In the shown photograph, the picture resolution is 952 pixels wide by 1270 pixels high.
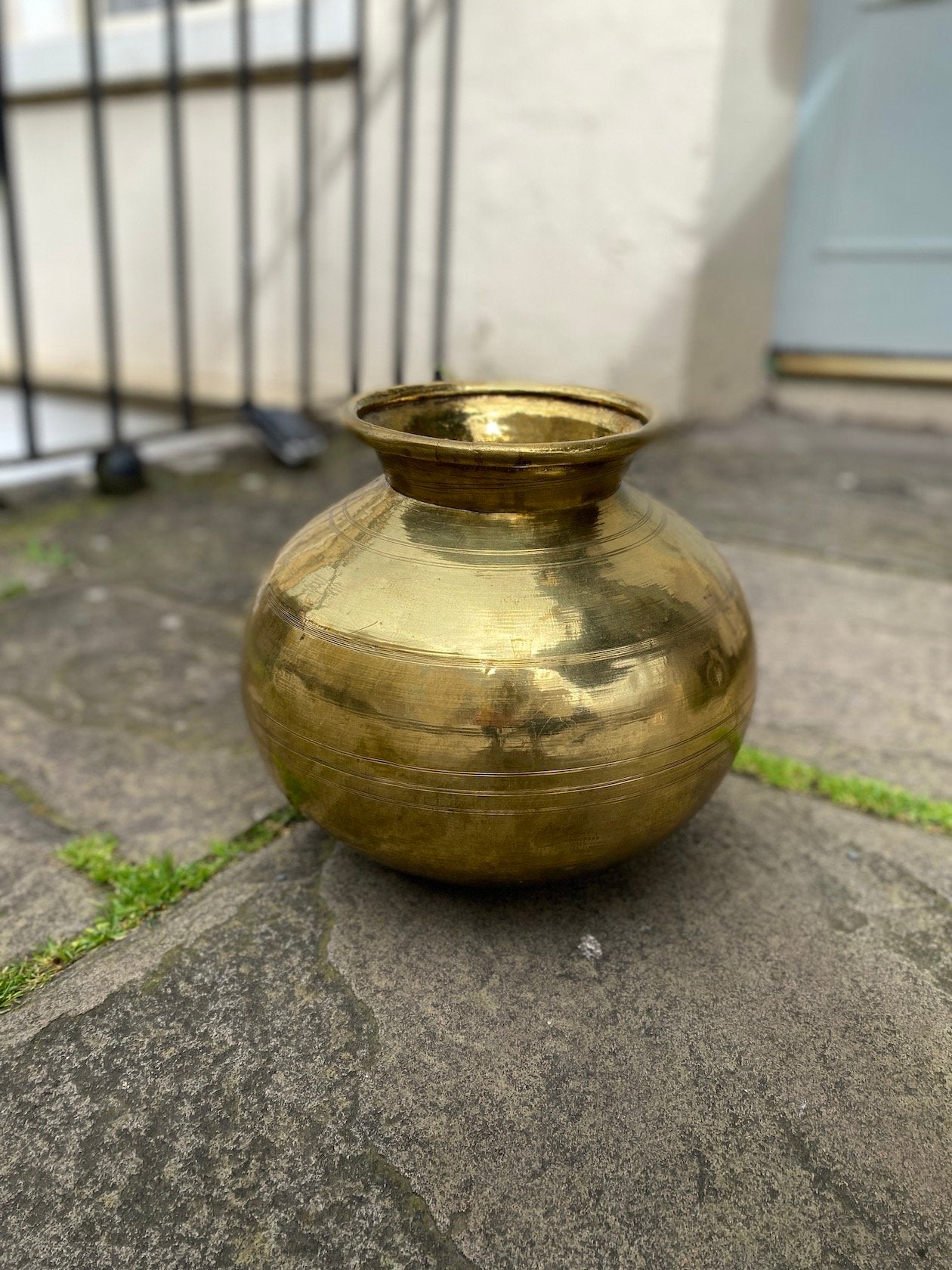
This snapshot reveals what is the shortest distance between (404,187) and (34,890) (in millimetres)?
3139

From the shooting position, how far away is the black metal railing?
128 inches

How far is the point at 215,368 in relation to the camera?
513 cm

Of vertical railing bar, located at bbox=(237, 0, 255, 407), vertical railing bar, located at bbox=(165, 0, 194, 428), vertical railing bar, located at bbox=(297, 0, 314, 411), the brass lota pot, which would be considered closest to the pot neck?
the brass lota pot

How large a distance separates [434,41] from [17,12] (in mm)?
2689

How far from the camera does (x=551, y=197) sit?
4.15 m

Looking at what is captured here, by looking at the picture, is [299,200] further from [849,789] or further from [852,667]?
[849,789]

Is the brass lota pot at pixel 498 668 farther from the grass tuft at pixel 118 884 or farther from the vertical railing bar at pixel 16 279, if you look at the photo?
the vertical railing bar at pixel 16 279

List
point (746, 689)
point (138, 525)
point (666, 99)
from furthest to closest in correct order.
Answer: point (666, 99) → point (138, 525) → point (746, 689)

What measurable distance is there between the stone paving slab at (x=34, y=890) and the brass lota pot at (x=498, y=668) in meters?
0.38

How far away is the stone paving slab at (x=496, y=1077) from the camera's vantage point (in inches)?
41.4

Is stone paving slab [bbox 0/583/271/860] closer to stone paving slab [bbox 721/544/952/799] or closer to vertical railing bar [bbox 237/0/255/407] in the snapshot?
stone paving slab [bbox 721/544/952/799]

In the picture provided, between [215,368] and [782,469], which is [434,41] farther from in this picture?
[782,469]

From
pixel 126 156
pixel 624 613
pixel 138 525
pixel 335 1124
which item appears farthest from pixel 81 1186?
pixel 126 156

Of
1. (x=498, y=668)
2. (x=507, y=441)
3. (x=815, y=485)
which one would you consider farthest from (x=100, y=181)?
(x=498, y=668)
